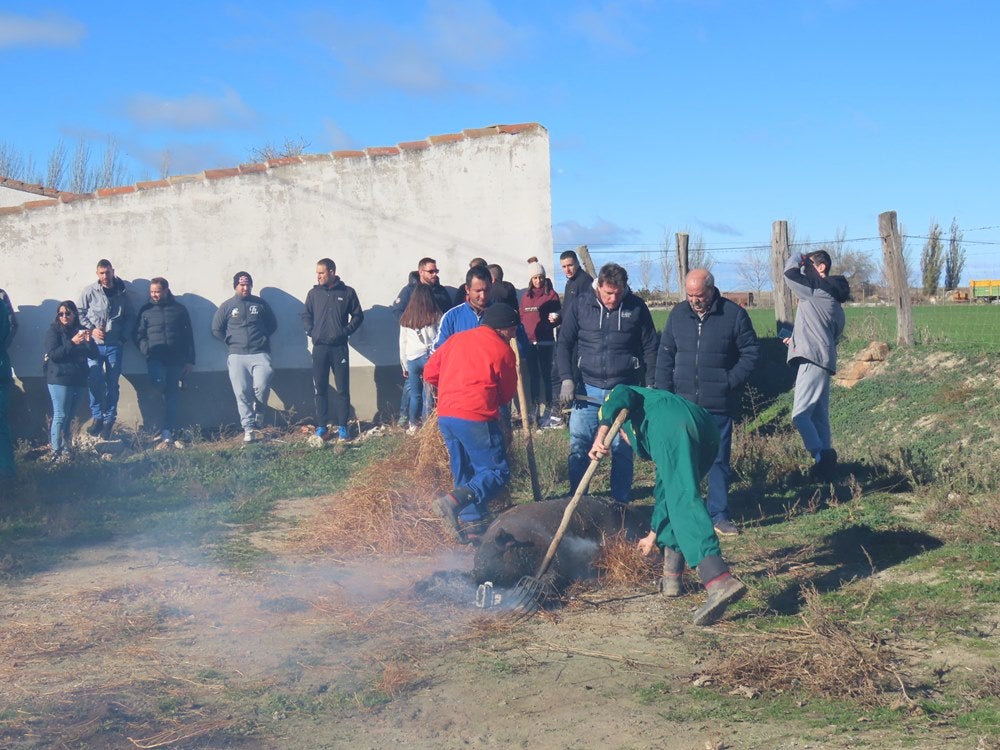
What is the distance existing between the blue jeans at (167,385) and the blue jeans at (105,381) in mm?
397

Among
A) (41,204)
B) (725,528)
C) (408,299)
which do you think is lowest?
(725,528)

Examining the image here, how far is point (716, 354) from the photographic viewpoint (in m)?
7.34

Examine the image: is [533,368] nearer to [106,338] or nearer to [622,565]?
[106,338]

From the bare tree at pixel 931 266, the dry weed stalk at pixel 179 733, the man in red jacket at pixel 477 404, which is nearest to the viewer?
the dry weed stalk at pixel 179 733

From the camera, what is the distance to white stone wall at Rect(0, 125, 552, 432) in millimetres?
12953

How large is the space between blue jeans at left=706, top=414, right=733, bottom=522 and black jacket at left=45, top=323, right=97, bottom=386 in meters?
7.74

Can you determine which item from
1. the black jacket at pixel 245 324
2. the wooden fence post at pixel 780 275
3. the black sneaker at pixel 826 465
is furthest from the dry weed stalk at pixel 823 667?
the wooden fence post at pixel 780 275

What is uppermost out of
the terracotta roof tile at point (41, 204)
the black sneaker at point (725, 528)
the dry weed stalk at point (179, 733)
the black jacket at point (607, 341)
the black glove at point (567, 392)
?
the terracotta roof tile at point (41, 204)

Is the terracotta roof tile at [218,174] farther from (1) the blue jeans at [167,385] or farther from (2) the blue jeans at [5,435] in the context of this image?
(2) the blue jeans at [5,435]

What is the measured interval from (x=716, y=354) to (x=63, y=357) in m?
7.86

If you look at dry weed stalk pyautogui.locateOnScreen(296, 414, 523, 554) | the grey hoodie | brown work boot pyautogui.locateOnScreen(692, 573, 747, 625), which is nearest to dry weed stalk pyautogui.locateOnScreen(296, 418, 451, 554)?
dry weed stalk pyautogui.locateOnScreen(296, 414, 523, 554)

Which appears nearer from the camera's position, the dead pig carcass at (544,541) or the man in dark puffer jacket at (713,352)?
the dead pig carcass at (544,541)

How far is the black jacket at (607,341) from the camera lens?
7578 millimetres

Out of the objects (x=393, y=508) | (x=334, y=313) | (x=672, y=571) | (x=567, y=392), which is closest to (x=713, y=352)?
(x=567, y=392)
